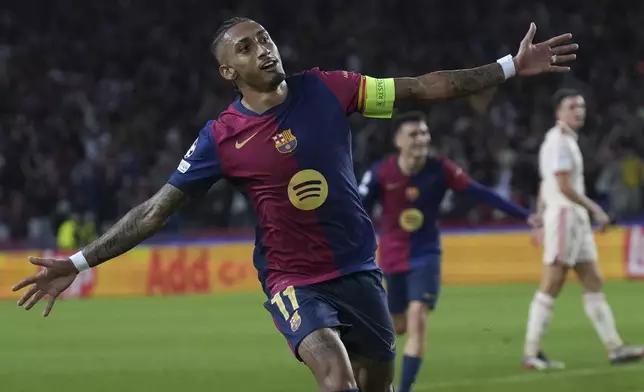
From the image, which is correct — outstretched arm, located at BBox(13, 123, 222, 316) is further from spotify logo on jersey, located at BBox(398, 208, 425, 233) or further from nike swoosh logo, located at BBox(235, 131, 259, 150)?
spotify logo on jersey, located at BBox(398, 208, 425, 233)

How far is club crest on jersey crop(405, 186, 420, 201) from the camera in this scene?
9.73 metres

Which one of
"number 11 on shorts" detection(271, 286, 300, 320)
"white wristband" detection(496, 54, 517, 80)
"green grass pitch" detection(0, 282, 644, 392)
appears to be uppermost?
"white wristband" detection(496, 54, 517, 80)

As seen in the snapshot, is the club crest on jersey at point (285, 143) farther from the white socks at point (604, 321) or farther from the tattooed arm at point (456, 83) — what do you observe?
the white socks at point (604, 321)

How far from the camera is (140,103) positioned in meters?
25.7

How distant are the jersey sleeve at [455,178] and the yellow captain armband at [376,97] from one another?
12.9ft

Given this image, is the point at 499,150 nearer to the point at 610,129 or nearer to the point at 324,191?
the point at 610,129

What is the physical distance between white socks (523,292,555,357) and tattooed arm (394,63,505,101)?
4.97m

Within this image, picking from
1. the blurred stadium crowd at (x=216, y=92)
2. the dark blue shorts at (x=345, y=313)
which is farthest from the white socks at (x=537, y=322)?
the blurred stadium crowd at (x=216, y=92)

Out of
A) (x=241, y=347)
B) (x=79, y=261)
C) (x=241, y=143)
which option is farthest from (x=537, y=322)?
(x=79, y=261)

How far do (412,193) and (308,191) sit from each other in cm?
404

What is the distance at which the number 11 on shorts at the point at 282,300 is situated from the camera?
5746 mm

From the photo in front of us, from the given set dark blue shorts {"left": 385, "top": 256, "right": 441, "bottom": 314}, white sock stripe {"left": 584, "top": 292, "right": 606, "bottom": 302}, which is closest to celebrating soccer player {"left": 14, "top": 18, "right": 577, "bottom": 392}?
dark blue shorts {"left": 385, "top": 256, "right": 441, "bottom": 314}

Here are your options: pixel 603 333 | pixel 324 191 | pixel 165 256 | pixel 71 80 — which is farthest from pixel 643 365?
pixel 71 80

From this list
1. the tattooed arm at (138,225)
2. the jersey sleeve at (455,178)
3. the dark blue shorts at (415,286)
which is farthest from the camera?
the jersey sleeve at (455,178)
